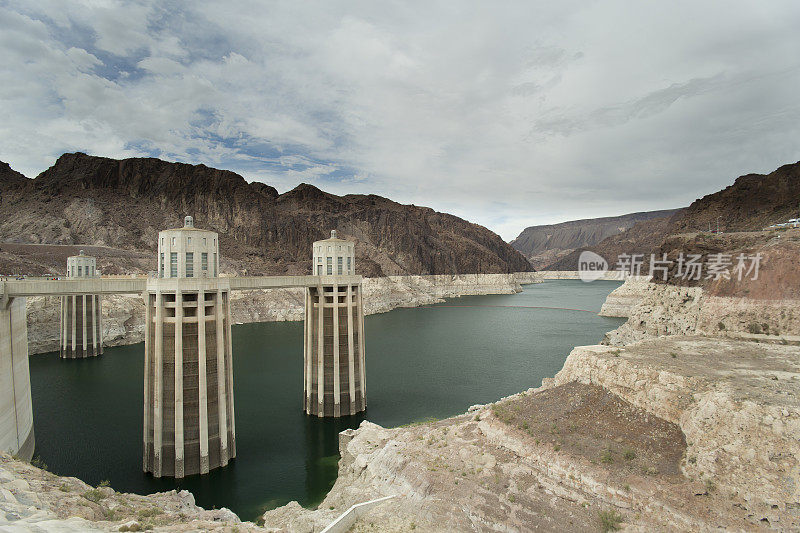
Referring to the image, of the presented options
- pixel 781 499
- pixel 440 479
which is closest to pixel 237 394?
pixel 440 479

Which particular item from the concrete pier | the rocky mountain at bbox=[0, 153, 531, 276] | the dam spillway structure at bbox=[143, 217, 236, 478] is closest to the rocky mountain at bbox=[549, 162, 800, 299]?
the dam spillway structure at bbox=[143, 217, 236, 478]

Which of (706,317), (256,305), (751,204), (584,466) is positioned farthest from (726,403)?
(256,305)

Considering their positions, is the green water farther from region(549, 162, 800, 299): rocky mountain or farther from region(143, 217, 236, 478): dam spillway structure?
region(549, 162, 800, 299): rocky mountain

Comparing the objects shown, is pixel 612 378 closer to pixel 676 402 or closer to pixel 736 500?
pixel 676 402

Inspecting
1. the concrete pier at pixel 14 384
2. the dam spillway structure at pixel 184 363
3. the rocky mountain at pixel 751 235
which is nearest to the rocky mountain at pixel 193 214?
the concrete pier at pixel 14 384

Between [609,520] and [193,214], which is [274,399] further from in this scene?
[193,214]
